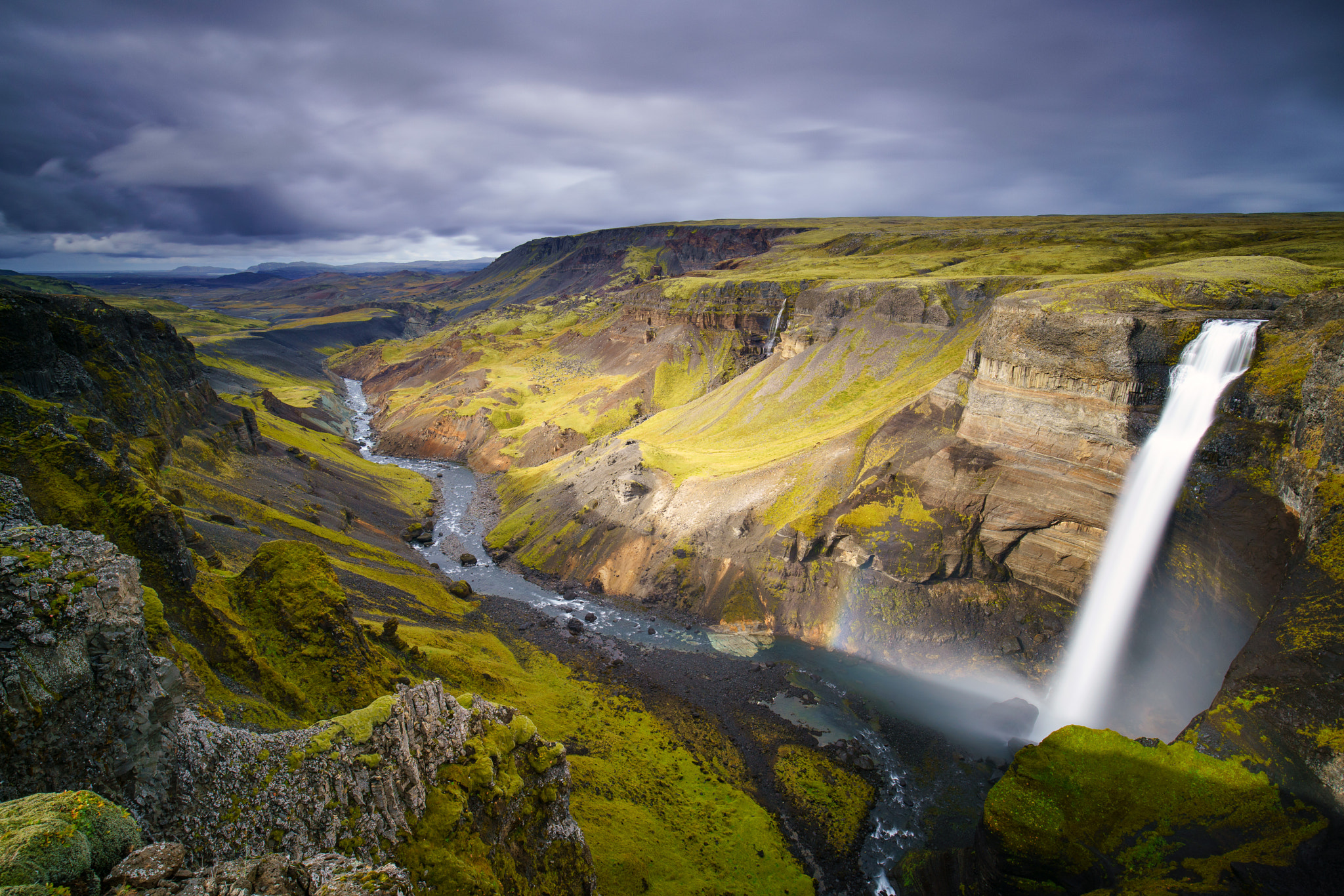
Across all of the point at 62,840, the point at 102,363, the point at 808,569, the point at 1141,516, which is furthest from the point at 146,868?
the point at 102,363

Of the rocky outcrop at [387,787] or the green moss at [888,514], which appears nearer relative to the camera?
the rocky outcrop at [387,787]

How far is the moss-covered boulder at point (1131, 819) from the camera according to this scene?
780 inches

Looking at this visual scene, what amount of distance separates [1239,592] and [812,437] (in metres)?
35.4

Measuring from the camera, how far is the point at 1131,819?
73.7ft

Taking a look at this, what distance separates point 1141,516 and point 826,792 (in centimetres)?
2706

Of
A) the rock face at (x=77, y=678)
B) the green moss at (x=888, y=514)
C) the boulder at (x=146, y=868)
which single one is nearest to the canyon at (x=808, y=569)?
the rock face at (x=77, y=678)

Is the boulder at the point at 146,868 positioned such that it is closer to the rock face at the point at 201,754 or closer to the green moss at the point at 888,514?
the rock face at the point at 201,754

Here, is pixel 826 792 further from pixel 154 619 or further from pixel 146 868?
pixel 154 619

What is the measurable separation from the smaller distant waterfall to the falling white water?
7482 centimetres

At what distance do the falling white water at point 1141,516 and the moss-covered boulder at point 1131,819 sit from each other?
45.9ft

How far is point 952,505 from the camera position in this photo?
47.6 metres

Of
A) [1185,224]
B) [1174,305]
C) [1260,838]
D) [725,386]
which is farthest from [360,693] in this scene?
[1185,224]

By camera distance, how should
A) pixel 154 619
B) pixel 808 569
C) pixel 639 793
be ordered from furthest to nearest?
pixel 808 569, pixel 639 793, pixel 154 619

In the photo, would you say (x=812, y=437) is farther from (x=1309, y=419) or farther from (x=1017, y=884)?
(x=1017, y=884)
